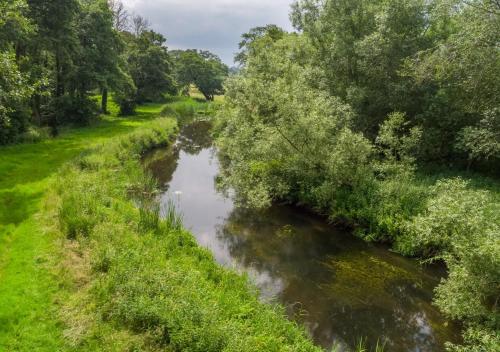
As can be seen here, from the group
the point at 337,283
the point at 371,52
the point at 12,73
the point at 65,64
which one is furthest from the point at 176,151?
the point at 337,283

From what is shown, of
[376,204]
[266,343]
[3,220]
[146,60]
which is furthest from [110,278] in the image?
[146,60]

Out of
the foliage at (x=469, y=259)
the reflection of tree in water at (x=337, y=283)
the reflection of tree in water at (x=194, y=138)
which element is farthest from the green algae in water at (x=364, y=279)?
the reflection of tree in water at (x=194, y=138)

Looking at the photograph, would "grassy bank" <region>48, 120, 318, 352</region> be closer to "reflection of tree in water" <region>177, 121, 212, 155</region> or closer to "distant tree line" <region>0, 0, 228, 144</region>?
"distant tree line" <region>0, 0, 228, 144</region>

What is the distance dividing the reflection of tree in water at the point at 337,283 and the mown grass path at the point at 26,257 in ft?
23.2

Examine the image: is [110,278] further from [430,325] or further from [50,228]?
[430,325]

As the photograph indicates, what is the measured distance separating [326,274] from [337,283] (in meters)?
0.72

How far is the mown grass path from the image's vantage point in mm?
8312

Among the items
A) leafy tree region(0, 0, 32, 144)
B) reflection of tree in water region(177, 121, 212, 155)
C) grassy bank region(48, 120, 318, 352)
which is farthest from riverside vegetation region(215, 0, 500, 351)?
reflection of tree in water region(177, 121, 212, 155)

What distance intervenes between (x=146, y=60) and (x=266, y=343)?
52718 mm

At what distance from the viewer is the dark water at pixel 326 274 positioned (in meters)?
11.3

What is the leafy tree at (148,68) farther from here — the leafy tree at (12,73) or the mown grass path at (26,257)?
the mown grass path at (26,257)

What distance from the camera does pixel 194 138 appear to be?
45.8 meters

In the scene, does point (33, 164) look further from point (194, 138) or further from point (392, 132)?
point (194, 138)

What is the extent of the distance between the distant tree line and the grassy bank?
20.8ft
